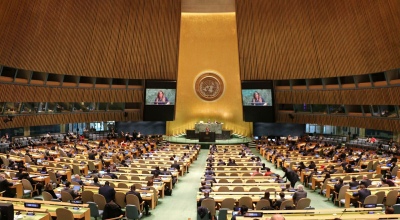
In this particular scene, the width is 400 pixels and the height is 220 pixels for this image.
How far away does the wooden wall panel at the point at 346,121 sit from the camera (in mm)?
22891

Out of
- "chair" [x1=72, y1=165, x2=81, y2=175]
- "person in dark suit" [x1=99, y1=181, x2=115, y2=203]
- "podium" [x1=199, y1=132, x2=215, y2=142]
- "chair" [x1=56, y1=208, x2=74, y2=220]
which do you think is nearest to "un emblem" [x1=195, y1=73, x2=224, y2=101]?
"podium" [x1=199, y1=132, x2=215, y2=142]

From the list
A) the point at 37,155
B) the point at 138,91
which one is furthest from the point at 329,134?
the point at 37,155

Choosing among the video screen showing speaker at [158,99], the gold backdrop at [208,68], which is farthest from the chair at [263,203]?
the gold backdrop at [208,68]

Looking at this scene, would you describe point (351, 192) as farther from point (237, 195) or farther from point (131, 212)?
point (131, 212)

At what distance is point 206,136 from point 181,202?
18350 millimetres

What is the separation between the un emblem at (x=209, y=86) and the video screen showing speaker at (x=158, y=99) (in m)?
4.10

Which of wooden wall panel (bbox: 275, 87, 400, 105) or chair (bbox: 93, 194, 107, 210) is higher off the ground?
wooden wall panel (bbox: 275, 87, 400, 105)

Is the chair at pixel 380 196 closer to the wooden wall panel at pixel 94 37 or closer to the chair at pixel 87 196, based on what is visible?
the chair at pixel 87 196

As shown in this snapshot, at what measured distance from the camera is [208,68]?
35781mm

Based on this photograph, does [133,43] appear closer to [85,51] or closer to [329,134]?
[85,51]

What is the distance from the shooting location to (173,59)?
32.1 metres

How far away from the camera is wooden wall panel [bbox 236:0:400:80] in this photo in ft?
69.2

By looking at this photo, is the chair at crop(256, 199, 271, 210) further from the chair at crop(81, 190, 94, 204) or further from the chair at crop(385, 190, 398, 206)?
the chair at crop(81, 190, 94, 204)

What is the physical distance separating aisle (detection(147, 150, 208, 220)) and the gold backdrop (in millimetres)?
18094
